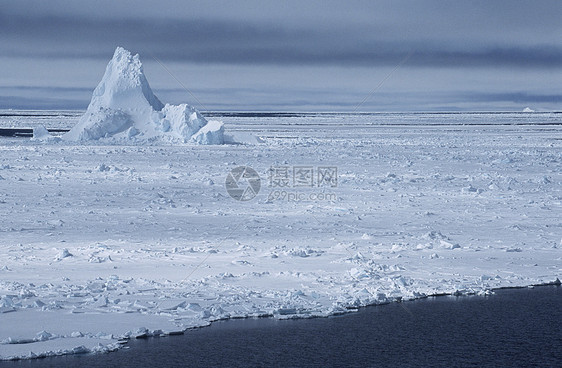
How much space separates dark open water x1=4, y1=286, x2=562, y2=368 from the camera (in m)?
6.05

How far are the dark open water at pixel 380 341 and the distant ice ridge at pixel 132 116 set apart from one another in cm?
2393

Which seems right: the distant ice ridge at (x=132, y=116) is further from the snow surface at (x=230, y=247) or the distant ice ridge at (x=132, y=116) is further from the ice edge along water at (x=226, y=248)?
the ice edge along water at (x=226, y=248)

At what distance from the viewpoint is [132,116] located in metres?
31.8

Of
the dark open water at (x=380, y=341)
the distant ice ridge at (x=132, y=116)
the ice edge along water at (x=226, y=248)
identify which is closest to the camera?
the dark open water at (x=380, y=341)

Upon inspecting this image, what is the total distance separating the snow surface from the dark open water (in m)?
0.26

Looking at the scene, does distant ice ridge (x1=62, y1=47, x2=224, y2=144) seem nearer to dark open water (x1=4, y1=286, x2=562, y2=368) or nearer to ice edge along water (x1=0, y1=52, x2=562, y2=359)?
ice edge along water (x1=0, y1=52, x2=562, y2=359)

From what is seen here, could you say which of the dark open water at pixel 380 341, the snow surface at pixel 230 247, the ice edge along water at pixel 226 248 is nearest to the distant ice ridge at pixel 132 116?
the snow surface at pixel 230 247

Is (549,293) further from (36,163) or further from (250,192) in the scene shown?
(36,163)

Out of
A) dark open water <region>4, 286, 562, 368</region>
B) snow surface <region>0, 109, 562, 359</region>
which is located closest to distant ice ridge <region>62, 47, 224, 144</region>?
snow surface <region>0, 109, 562, 359</region>

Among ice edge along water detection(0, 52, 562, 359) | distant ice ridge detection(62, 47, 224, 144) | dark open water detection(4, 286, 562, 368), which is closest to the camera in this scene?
dark open water detection(4, 286, 562, 368)

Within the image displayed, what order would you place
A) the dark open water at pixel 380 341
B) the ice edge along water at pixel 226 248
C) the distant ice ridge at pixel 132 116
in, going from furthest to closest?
the distant ice ridge at pixel 132 116, the ice edge along water at pixel 226 248, the dark open water at pixel 380 341

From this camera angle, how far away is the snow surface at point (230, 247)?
734 cm

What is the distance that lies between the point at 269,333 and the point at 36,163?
55.3 feet

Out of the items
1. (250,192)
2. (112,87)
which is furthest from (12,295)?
(112,87)
